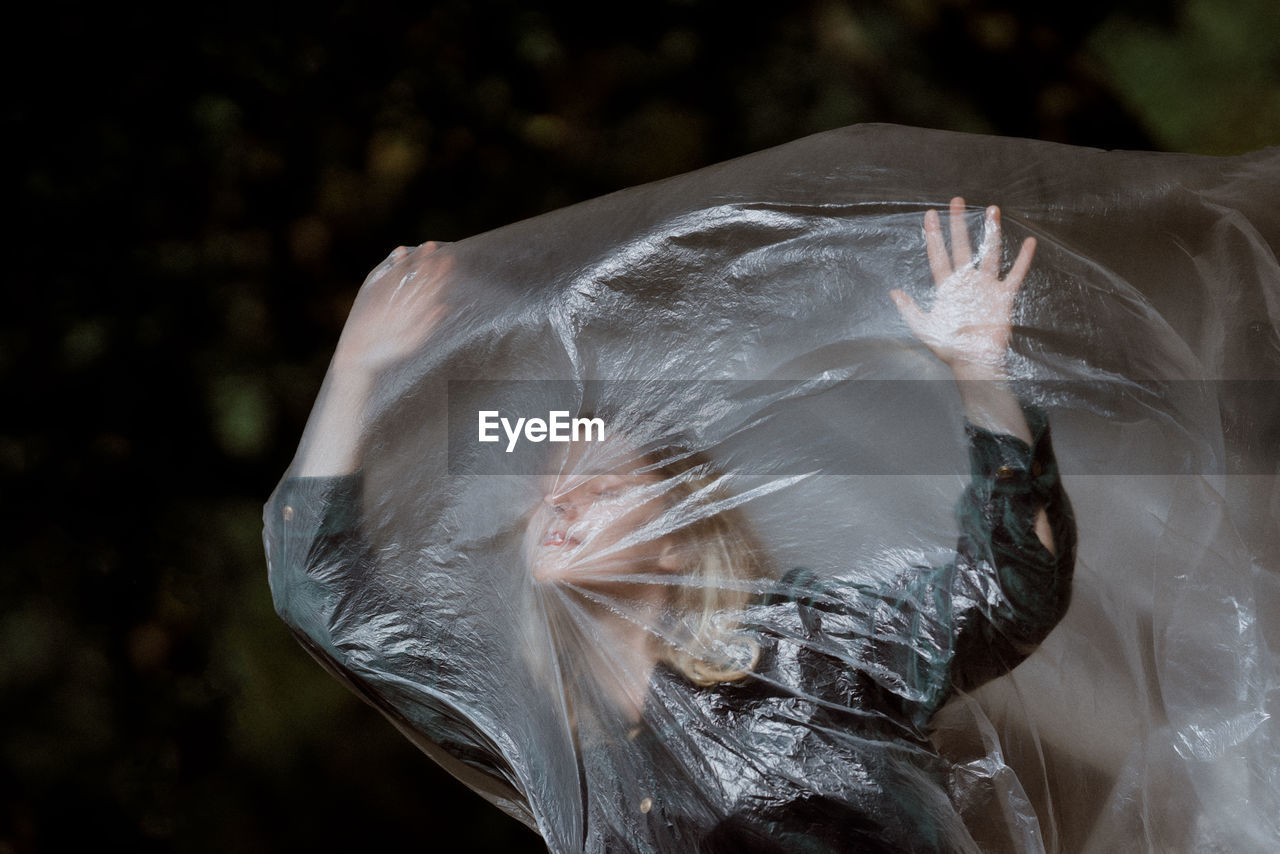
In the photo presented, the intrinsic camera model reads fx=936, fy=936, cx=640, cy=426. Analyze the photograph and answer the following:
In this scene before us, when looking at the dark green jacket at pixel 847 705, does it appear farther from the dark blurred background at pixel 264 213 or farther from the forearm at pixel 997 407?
the dark blurred background at pixel 264 213

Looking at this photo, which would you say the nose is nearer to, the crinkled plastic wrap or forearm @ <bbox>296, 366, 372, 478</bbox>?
the crinkled plastic wrap

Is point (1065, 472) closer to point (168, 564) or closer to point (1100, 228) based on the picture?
point (1100, 228)

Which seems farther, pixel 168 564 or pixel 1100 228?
pixel 168 564

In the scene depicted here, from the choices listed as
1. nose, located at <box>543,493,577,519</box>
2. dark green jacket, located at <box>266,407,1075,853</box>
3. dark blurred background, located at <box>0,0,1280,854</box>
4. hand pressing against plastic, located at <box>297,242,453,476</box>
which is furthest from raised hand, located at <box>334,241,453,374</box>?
dark blurred background, located at <box>0,0,1280,854</box>

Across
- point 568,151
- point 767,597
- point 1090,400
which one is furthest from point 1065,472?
point 568,151

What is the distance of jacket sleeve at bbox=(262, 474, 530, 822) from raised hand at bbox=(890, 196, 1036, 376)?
30cm

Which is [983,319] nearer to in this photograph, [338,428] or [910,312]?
[910,312]

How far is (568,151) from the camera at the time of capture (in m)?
0.93

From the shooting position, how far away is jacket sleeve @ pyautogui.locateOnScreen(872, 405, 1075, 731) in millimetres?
425

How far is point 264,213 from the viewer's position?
0.92 m

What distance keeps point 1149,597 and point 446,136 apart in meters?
0.75

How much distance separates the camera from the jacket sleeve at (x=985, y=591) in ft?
1.40

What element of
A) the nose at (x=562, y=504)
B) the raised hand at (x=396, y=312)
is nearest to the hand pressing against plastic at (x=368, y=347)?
the raised hand at (x=396, y=312)

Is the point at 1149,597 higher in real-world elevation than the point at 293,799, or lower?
higher
